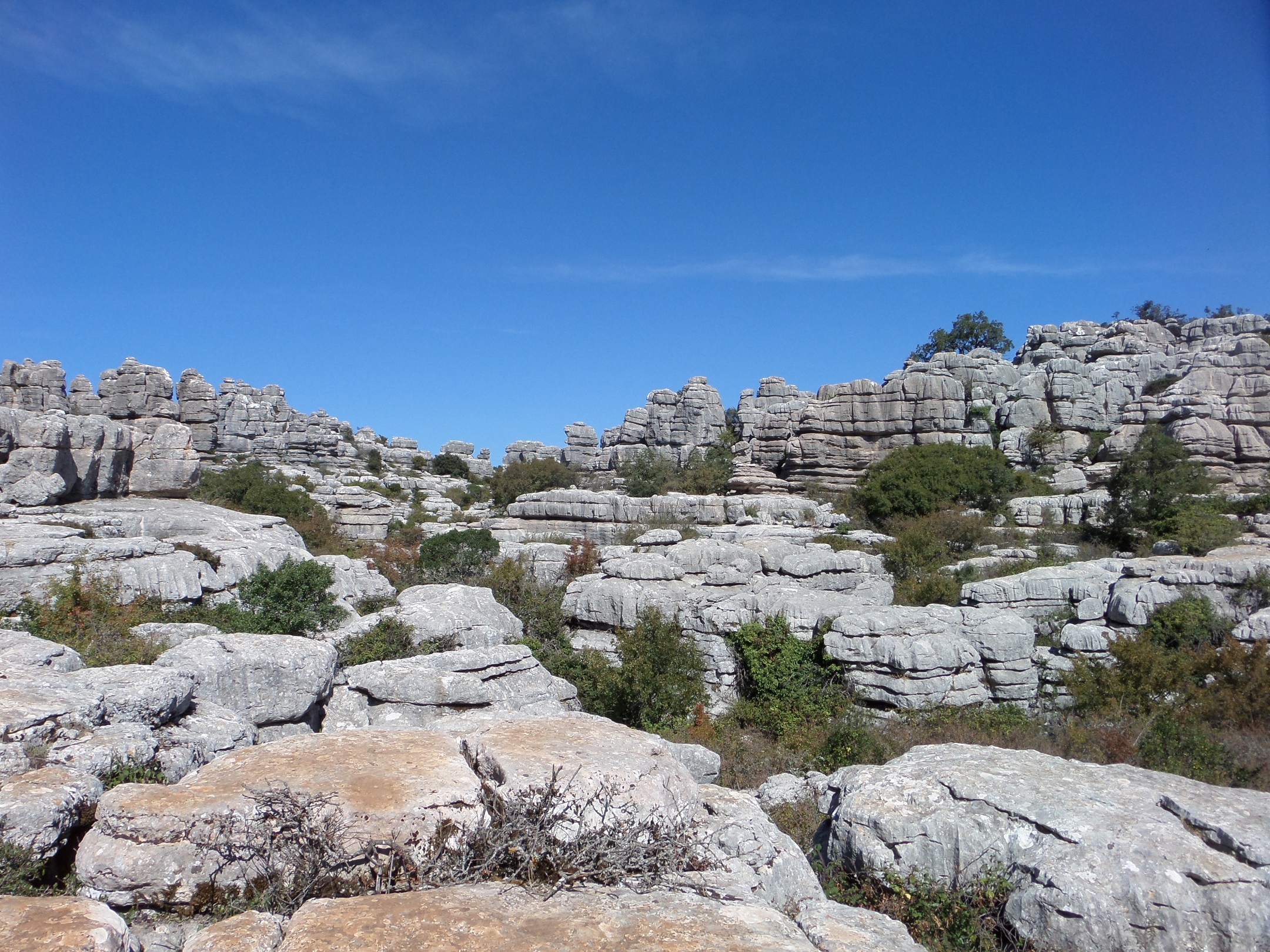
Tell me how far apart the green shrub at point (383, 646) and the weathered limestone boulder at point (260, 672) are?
2013 millimetres

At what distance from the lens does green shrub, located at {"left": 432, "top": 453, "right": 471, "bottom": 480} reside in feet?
177

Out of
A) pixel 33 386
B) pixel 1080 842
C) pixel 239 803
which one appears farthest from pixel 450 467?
pixel 1080 842

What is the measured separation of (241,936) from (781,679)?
1042 cm

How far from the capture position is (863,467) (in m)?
37.8

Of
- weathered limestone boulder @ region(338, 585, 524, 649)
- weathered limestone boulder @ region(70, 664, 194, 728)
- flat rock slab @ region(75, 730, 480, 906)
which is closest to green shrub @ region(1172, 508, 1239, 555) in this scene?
weathered limestone boulder @ region(338, 585, 524, 649)

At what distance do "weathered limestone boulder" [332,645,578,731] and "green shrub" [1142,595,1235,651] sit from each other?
10.3m

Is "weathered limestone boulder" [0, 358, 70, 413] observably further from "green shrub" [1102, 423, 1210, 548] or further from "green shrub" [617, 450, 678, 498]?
"green shrub" [1102, 423, 1210, 548]

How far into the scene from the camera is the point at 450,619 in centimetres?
1220

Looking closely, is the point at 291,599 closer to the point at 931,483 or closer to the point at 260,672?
the point at 260,672


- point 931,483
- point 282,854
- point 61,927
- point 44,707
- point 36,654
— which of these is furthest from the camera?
point 931,483

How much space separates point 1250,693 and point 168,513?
63.1 ft

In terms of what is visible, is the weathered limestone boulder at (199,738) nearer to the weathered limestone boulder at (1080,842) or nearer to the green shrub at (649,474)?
the weathered limestone boulder at (1080,842)

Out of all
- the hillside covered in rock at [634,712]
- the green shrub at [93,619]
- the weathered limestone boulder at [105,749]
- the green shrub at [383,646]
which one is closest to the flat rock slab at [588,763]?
the hillside covered in rock at [634,712]

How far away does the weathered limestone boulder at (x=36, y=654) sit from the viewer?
644cm
